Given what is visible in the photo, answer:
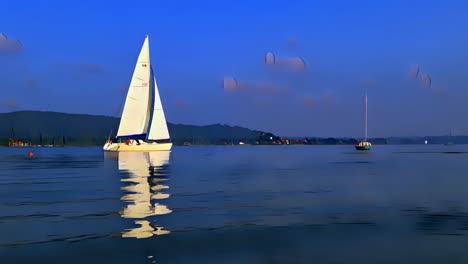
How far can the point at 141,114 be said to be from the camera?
114812mm

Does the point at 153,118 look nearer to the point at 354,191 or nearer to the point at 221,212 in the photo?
the point at 354,191

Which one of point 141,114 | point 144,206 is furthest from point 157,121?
point 144,206

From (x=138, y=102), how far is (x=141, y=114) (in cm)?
247

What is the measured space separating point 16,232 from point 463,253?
518 inches

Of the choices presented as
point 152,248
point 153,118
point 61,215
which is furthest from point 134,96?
point 152,248

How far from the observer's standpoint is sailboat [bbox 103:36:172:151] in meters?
114

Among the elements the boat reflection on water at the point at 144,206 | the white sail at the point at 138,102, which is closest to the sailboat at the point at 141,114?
the white sail at the point at 138,102

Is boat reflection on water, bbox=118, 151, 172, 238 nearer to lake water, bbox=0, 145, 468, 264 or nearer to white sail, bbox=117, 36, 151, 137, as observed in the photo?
lake water, bbox=0, 145, 468, 264

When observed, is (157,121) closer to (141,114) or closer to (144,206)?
(141,114)

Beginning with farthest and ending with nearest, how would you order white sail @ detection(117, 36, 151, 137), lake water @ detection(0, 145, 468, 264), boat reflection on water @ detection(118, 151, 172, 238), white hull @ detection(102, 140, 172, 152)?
white hull @ detection(102, 140, 172, 152)
white sail @ detection(117, 36, 151, 137)
boat reflection on water @ detection(118, 151, 172, 238)
lake water @ detection(0, 145, 468, 264)

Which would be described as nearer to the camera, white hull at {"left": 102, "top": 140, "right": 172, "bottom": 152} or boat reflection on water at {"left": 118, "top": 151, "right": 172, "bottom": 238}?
boat reflection on water at {"left": 118, "top": 151, "right": 172, "bottom": 238}

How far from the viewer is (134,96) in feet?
375

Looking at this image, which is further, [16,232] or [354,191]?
[354,191]

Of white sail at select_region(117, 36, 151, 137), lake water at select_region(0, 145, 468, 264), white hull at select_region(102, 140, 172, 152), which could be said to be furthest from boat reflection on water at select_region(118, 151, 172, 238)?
white hull at select_region(102, 140, 172, 152)
